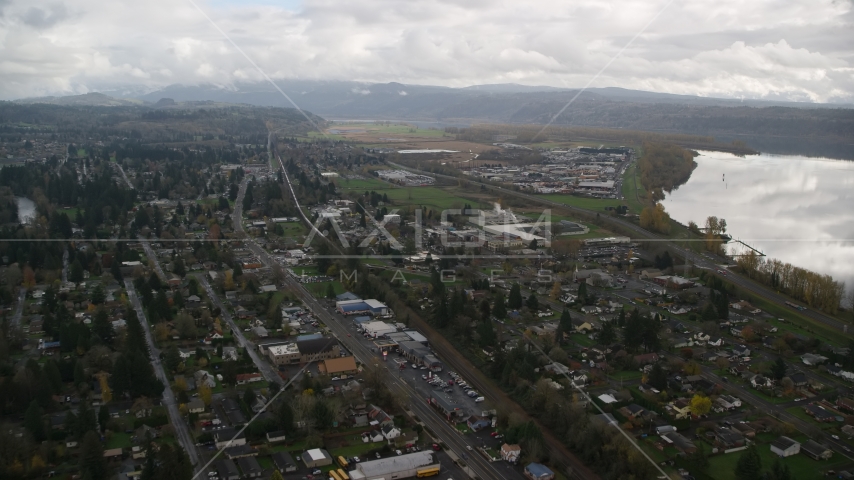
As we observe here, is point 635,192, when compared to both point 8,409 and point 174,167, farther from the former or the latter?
point 8,409

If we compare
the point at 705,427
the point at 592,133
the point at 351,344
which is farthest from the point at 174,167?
the point at 592,133

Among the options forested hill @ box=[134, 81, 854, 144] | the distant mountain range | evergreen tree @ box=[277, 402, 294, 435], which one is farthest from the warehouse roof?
forested hill @ box=[134, 81, 854, 144]

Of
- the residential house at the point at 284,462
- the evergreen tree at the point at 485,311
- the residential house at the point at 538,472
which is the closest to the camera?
the residential house at the point at 538,472

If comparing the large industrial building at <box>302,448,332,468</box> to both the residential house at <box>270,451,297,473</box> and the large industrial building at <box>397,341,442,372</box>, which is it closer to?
the residential house at <box>270,451,297,473</box>

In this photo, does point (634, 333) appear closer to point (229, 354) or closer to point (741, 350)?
point (741, 350)

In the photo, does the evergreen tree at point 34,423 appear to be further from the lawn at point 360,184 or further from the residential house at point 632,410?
the lawn at point 360,184

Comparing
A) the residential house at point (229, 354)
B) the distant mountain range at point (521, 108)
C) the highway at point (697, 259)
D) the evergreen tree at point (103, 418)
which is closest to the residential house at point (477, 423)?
the residential house at point (229, 354)
